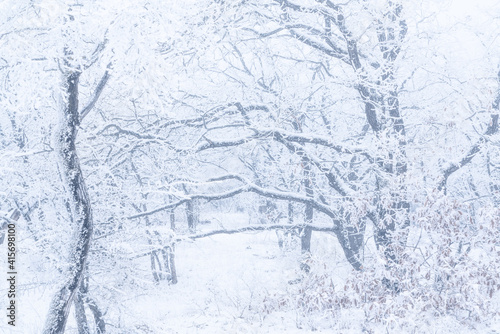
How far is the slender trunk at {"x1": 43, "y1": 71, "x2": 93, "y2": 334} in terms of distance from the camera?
5.31m

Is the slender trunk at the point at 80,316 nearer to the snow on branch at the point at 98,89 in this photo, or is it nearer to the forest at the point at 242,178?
the forest at the point at 242,178

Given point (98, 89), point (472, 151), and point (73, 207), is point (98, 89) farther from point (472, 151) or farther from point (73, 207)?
point (472, 151)

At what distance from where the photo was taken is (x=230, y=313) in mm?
8805

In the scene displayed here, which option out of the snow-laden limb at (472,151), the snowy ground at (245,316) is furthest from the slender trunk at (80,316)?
the snow-laden limb at (472,151)

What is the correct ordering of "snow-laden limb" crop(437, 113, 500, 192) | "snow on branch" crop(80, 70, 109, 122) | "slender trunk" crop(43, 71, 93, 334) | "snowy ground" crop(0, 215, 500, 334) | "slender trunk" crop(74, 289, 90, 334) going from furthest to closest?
1. "snow-laden limb" crop(437, 113, 500, 192)
2. "slender trunk" crop(74, 289, 90, 334)
3. "snowy ground" crop(0, 215, 500, 334)
4. "snow on branch" crop(80, 70, 109, 122)
5. "slender trunk" crop(43, 71, 93, 334)

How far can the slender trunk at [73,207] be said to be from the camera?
531 cm

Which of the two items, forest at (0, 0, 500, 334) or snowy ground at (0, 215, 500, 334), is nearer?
forest at (0, 0, 500, 334)

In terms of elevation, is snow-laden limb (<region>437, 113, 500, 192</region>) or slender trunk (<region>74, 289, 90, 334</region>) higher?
snow-laden limb (<region>437, 113, 500, 192</region>)

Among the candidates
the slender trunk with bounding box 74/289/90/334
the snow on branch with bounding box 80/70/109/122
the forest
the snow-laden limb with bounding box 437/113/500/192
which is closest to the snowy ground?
the forest

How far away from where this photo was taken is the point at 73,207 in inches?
221

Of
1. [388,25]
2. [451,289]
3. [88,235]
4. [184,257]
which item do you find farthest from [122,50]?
[184,257]

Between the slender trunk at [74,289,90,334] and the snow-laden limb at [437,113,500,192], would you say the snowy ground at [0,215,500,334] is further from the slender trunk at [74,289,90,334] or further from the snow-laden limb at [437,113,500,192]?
the snow-laden limb at [437,113,500,192]

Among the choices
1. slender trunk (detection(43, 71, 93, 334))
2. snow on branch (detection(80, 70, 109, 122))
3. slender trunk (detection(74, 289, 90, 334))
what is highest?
snow on branch (detection(80, 70, 109, 122))

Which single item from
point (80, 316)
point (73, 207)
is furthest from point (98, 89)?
point (80, 316)
